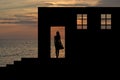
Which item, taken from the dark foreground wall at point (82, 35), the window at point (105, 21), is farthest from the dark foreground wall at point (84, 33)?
the window at point (105, 21)

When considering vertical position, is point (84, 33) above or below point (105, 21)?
below

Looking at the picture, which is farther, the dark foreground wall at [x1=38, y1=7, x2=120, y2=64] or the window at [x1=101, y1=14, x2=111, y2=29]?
the dark foreground wall at [x1=38, y1=7, x2=120, y2=64]

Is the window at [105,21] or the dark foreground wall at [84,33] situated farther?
the dark foreground wall at [84,33]

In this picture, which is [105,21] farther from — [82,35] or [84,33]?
[82,35]

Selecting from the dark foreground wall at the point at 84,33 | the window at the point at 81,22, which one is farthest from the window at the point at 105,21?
the window at the point at 81,22

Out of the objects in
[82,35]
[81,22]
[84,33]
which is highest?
[81,22]

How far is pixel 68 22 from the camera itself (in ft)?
110

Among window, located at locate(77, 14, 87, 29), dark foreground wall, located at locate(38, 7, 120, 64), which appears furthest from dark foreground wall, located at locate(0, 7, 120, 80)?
window, located at locate(77, 14, 87, 29)

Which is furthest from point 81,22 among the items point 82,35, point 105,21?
point 105,21

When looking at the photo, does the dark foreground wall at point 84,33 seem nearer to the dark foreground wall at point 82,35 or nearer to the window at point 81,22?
the dark foreground wall at point 82,35

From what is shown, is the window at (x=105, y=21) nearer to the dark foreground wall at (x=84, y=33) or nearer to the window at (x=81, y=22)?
the dark foreground wall at (x=84, y=33)

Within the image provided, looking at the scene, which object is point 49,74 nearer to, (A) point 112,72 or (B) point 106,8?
(A) point 112,72

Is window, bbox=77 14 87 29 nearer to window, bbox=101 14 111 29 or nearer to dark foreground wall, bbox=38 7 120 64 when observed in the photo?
dark foreground wall, bbox=38 7 120 64

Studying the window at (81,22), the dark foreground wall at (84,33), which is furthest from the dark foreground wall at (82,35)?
the window at (81,22)
